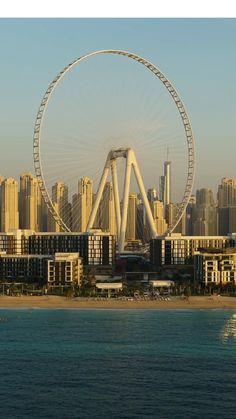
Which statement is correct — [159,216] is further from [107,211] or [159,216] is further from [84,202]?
[84,202]

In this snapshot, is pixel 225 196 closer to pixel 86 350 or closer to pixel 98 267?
pixel 98 267

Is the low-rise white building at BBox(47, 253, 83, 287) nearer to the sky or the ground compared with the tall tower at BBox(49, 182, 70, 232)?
nearer to the ground

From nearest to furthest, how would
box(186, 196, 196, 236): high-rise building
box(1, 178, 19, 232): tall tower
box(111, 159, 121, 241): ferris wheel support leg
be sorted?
box(111, 159, 121, 241): ferris wheel support leg < box(1, 178, 19, 232): tall tower < box(186, 196, 196, 236): high-rise building

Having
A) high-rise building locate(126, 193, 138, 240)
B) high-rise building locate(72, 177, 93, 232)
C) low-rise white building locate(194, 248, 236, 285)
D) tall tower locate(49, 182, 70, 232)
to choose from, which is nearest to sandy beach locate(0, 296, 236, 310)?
low-rise white building locate(194, 248, 236, 285)

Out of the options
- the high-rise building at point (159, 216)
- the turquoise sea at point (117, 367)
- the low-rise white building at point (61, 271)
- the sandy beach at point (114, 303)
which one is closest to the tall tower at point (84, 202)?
the high-rise building at point (159, 216)

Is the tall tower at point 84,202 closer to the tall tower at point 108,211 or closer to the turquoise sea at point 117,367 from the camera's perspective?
the tall tower at point 108,211

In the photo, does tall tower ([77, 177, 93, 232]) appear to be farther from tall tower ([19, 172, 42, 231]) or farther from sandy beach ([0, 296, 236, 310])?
sandy beach ([0, 296, 236, 310])
